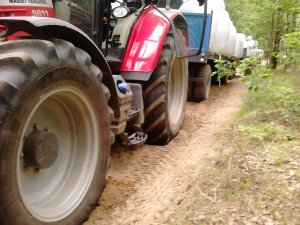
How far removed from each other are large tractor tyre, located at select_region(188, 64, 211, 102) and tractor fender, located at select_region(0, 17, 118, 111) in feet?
15.9

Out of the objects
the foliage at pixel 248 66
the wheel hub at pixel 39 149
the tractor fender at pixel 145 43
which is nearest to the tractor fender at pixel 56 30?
the wheel hub at pixel 39 149

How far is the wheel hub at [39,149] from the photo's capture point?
7.50ft

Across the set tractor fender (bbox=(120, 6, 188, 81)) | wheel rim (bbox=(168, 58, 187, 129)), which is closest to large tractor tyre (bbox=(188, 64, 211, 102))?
wheel rim (bbox=(168, 58, 187, 129))

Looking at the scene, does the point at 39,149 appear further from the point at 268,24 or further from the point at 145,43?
the point at 268,24

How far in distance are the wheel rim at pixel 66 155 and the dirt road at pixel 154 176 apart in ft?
0.99

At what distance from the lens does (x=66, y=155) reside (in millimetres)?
2723

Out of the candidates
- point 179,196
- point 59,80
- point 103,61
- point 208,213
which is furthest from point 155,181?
point 59,80

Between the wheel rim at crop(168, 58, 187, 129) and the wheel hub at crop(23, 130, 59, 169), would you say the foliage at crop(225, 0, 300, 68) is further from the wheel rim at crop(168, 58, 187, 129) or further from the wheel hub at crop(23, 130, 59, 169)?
the wheel hub at crop(23, 130, 59, 169)

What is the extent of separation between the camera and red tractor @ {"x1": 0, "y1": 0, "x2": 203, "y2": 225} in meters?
2.01

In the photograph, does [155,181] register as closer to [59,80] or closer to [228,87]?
[59,80]

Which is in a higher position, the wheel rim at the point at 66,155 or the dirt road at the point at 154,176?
the wheel rim at the point at 66,155

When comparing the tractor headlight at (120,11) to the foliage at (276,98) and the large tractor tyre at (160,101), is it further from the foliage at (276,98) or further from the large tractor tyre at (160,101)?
the foliage at (276,98)

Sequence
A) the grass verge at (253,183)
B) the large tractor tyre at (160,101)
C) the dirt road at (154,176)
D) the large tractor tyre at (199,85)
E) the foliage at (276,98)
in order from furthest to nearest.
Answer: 1. the large tractor tyre at (199,85)
2. the foliage at (276,98)
3. the large tractor tyre at (160,101)
4. the dirt road at (154,176)
5. the grass verge at (253,183)

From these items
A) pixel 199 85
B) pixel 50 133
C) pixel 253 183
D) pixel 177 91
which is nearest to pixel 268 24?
pixel 199 85
